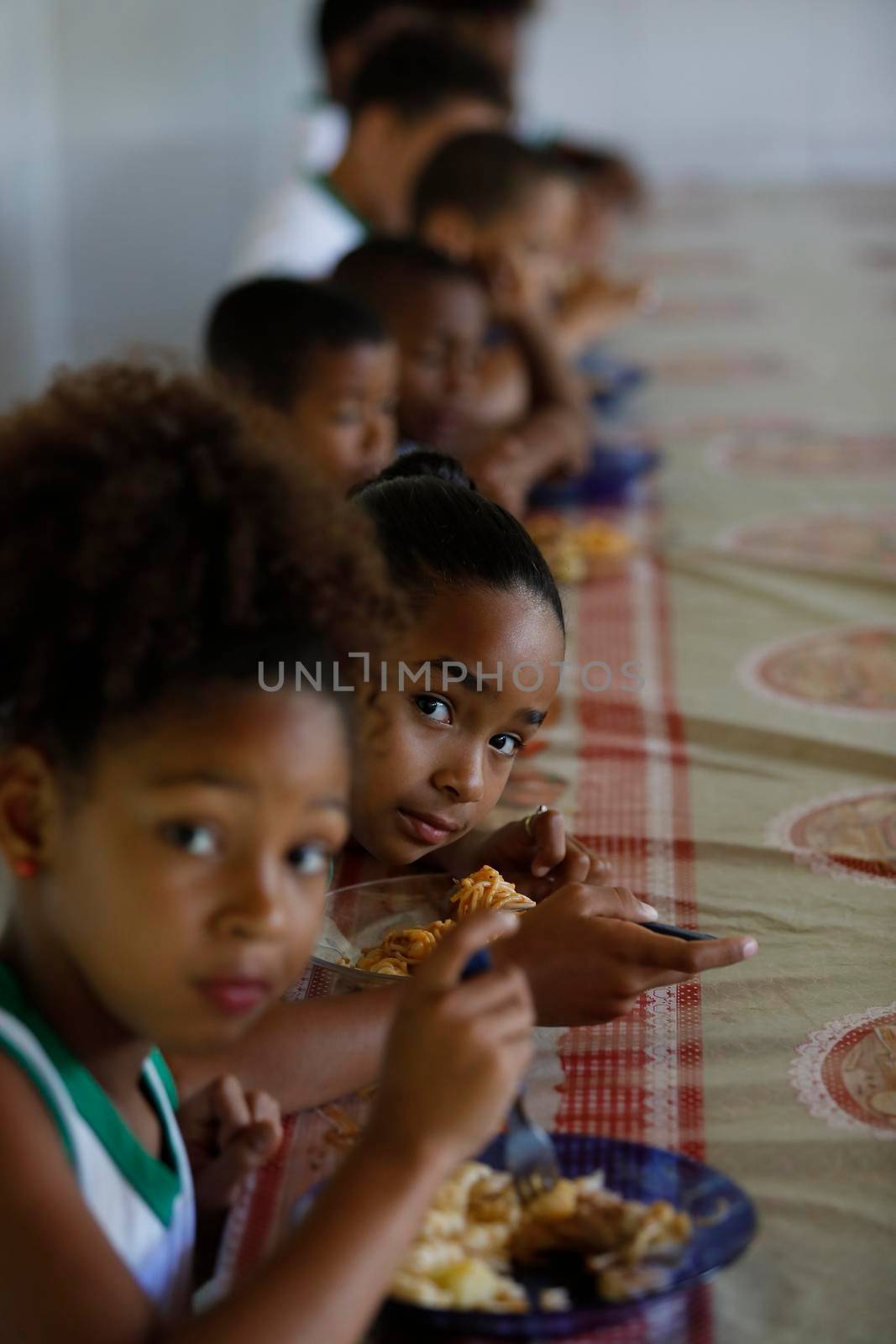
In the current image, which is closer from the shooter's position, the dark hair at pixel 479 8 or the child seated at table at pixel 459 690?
the child seated at table at pixel 459 690

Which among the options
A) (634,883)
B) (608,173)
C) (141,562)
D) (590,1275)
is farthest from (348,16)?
(590,1275)

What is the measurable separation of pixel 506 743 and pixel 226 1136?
0.40 metres

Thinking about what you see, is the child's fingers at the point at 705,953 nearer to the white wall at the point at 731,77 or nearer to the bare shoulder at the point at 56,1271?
the bare shoulder at the point at 56,1271

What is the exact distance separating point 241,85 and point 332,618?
5075 millimetres

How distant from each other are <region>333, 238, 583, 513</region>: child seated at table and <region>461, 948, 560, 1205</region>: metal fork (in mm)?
1451

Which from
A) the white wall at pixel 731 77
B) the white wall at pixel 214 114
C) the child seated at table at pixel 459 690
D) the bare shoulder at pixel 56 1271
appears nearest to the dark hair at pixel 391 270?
the child seated at table at pixel 459 690

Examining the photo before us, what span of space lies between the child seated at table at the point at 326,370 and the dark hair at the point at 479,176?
2.77 ft

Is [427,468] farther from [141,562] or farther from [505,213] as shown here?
[505,213]

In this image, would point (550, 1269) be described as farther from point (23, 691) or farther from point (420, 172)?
point (420, 172)

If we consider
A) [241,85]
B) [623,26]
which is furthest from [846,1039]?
[623,26]

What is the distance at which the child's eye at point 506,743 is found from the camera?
109cm

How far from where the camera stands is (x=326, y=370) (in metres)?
1.88

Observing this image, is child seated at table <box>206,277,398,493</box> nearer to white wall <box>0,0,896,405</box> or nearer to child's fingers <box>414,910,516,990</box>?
child's fingers <box>414,910,516,990</box>

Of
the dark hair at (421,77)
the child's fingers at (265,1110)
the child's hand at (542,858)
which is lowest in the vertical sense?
the child's hand at (542,858)
